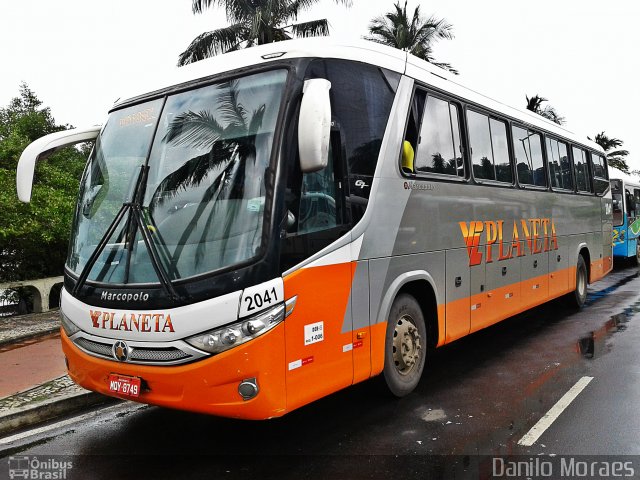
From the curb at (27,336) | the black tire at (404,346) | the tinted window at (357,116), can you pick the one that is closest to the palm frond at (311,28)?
the curb at (27,336)

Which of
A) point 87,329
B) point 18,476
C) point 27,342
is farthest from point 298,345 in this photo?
point 27,342

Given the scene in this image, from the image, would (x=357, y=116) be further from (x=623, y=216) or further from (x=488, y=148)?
(x=623, y=216)

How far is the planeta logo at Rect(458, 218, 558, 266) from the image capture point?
22.1 feet

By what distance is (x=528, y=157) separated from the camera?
8.48 metres

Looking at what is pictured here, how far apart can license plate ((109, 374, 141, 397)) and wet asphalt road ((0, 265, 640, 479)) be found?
61 centimetres

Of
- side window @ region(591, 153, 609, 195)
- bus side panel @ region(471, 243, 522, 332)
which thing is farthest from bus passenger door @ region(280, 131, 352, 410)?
side window @ region(591, 153, 609, 195)

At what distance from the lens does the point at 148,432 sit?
5129 mm

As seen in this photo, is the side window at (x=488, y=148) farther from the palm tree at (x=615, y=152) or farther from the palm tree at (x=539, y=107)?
the palm tree at (x=615, y=152)

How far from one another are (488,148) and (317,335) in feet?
13.4

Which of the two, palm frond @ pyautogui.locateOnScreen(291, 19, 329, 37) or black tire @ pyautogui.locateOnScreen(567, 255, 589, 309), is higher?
palm frond @ pyautogui.locateOnScreen(291, 19, 329, 37)

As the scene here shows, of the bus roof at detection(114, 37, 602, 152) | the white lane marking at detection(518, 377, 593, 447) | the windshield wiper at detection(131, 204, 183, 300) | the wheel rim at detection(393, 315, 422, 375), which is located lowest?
the white lane marking at detection(518, 377, 593, 447)

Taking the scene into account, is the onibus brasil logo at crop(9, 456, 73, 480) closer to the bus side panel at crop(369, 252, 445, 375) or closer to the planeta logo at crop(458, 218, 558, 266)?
the bus side panel at crop(369, 252, 445, 375)

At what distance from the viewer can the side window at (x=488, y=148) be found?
688cm

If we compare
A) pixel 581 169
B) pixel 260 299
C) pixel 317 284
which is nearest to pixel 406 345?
pixel 317 284
